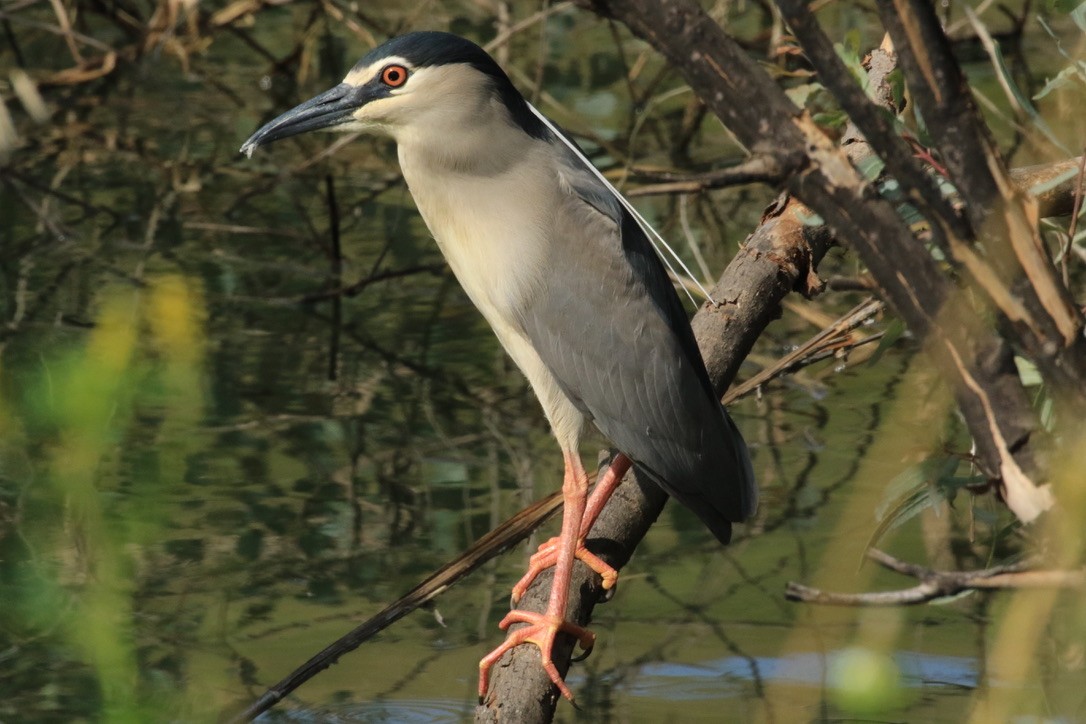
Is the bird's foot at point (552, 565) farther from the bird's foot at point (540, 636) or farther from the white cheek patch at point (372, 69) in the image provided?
the white cheek patch at point (372, 69)

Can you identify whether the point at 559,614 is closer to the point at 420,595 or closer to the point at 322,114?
the point at 420,595

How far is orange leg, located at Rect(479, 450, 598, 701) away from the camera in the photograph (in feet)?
6.88

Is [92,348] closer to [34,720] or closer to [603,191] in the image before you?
[603,191]

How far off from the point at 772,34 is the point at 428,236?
1407 millimetres

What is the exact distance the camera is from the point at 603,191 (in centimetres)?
241

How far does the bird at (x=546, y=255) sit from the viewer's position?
2.29m

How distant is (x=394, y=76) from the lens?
229 centimetres

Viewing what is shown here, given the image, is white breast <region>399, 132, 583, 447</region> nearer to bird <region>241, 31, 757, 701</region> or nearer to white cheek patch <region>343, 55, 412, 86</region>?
bird <region>241, 31, 757, 701</region>

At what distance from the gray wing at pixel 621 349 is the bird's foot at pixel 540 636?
285mm

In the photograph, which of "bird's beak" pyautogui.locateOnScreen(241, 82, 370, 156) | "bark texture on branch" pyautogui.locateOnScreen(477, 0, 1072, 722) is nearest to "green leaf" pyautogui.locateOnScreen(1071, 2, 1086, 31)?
"bark texture on branch" pyautogui.locateOnScreen(477, 0, 1072, 722)

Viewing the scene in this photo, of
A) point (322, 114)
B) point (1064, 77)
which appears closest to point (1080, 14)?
point (1064, 77)

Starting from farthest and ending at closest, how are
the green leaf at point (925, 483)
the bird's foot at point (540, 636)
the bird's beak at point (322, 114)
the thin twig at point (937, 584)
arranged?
the bird's beak at point (322, 114), the bird's foot at point (540, 636), the green leaf at point (925, 483), the thin twig at point (937, 584)

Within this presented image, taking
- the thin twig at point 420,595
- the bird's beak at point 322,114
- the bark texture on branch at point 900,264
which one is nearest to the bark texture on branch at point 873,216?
the bark texture on branch at point 900,264

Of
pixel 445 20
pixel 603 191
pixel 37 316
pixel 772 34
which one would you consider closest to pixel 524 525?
pixel 603 191
